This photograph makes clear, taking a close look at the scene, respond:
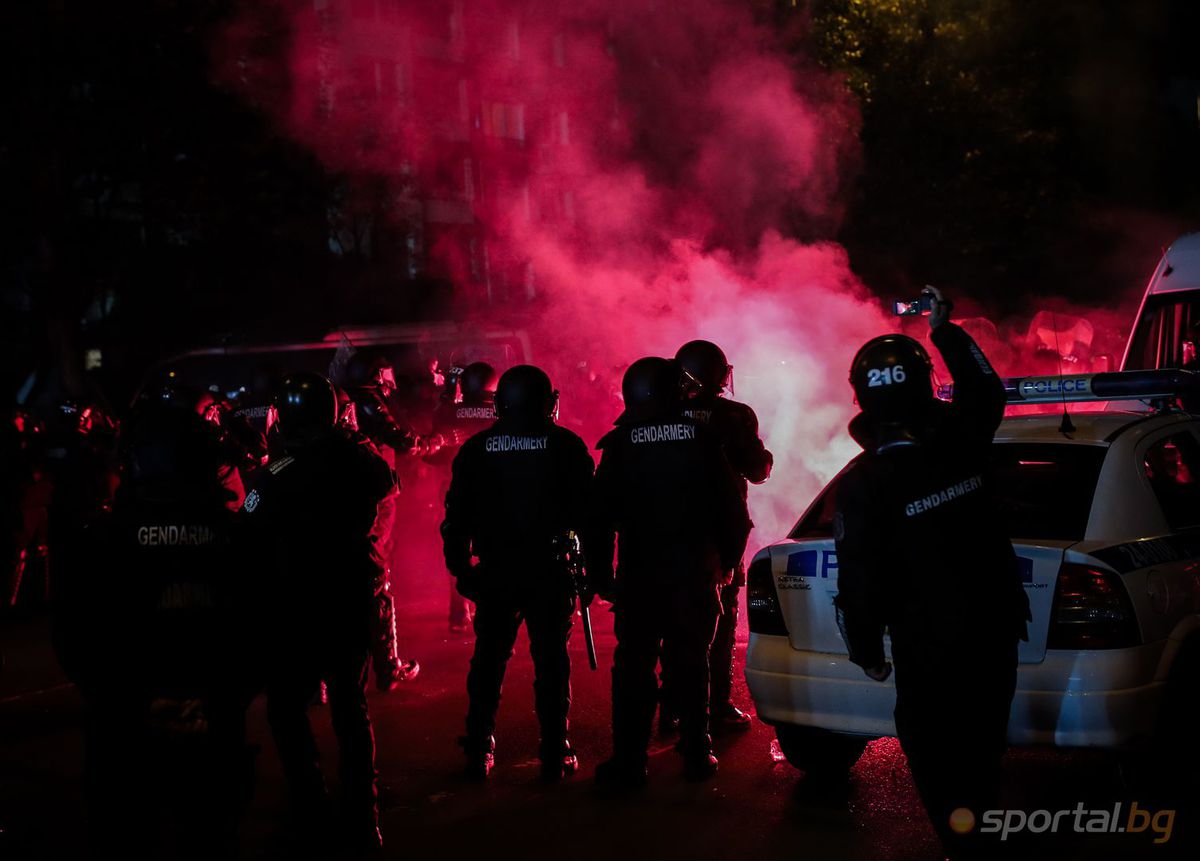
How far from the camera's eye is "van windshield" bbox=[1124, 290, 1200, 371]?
8305 mm

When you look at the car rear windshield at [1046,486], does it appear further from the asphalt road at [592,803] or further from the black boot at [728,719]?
the black boot at [728,719]

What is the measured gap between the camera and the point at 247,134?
1941 cm

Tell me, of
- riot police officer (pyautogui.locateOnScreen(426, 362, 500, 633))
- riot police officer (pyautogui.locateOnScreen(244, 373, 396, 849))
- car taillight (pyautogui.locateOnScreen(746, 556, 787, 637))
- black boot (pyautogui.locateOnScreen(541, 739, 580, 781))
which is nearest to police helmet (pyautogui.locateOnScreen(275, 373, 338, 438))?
riot police officer (pyautogui.locateOnScreen(244, 373, 396, 849))

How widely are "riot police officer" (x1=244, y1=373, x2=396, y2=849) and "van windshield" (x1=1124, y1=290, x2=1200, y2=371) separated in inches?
229

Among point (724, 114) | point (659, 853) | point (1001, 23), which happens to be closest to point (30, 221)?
point (724, 114)

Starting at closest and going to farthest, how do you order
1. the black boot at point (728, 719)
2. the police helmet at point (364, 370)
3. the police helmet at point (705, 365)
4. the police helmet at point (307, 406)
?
the police helmet at point (307, 406), the black boot at point (728, 719), the police helmet at point (705, 365), the police helmet at point (364, 370)

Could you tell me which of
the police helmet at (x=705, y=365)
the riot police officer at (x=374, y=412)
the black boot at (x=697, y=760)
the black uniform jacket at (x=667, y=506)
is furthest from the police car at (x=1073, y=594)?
the riot police officer at (x=374, y=412)

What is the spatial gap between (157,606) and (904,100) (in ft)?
60.8

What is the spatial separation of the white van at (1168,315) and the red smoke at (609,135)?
199 inches

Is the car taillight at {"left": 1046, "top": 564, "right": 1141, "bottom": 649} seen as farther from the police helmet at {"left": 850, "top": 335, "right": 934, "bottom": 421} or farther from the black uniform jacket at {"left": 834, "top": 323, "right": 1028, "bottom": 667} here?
the police helmet at {"left": 850, "top": 335, "right": 934, "bottom": 421}

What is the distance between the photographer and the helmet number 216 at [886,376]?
3617 mm

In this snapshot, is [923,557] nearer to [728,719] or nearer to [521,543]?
[521,543]

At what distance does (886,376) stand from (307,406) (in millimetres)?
2428

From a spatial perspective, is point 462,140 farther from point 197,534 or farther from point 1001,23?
point 197,534
